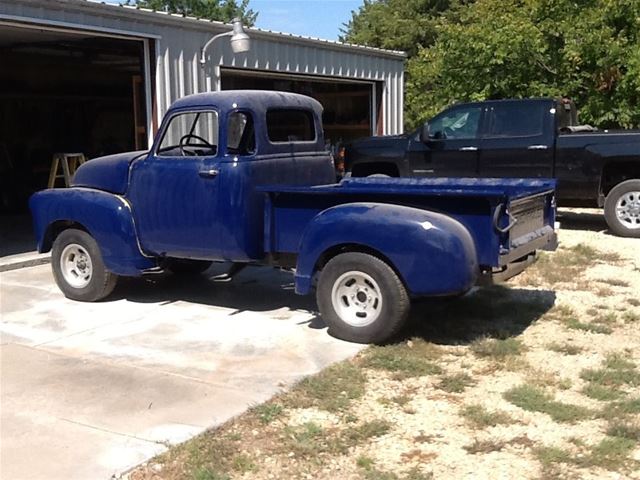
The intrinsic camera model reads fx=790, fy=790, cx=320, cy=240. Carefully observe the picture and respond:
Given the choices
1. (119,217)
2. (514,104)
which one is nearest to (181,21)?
(119,217)

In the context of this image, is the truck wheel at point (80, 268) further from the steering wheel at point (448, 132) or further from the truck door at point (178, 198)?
the steering wheel at point (448, 132)

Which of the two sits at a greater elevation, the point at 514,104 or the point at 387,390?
the point at 514,104

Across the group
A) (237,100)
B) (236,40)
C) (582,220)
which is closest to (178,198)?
(237,100)

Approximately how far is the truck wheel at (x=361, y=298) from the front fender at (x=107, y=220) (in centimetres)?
208

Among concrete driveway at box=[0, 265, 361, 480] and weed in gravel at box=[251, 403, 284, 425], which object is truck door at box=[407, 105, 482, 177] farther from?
weed in gravel at box=[251, 403, 284, 425]

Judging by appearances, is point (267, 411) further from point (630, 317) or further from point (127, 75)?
point (127, 75)

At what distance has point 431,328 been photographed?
672 cm

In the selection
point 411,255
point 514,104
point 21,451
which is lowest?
point 21,451

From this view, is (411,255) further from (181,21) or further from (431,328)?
(181,21)

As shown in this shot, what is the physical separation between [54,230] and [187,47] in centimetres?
409

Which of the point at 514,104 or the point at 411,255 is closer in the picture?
the point at 411,255

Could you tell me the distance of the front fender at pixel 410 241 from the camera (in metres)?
5.75

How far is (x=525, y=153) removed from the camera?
Answer: 12000mm

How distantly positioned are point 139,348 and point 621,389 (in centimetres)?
362
